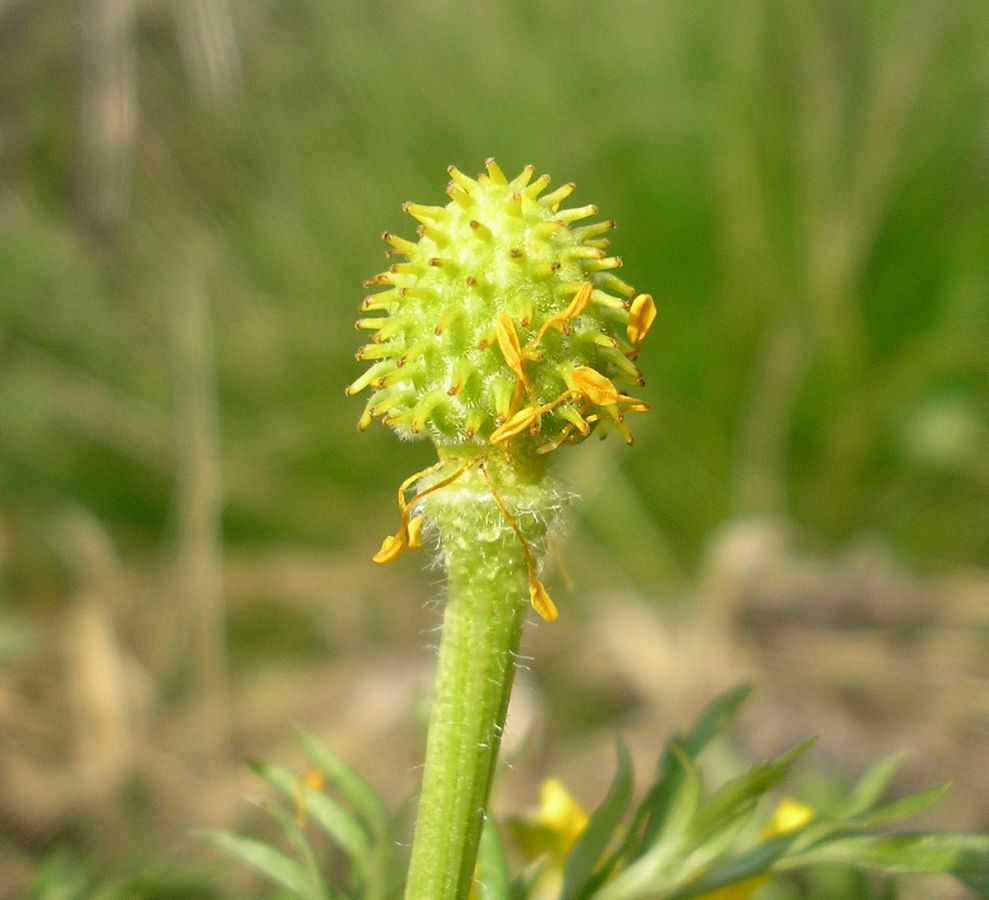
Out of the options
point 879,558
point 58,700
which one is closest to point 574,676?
point 879,558

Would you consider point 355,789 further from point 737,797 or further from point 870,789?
point 870,789

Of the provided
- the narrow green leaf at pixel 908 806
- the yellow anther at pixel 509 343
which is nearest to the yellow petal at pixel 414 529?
the yellow anther at pixel 509 343

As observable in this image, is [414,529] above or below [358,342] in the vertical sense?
below

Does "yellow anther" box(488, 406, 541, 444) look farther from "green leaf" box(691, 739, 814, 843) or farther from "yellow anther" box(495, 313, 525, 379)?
"green leaf" box(691, 739, 814, 843)

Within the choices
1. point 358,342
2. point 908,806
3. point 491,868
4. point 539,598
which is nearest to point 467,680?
point 539,598

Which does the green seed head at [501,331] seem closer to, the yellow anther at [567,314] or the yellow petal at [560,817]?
the yellow anther at [567,314]

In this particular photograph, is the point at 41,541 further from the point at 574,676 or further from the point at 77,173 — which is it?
the point at 574,676
